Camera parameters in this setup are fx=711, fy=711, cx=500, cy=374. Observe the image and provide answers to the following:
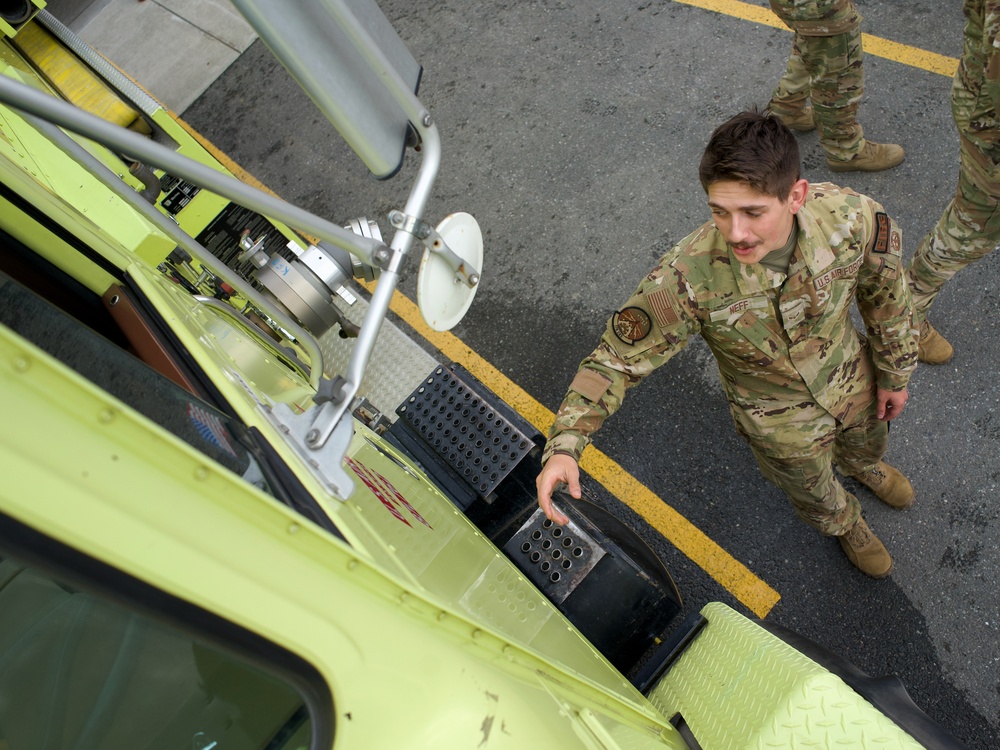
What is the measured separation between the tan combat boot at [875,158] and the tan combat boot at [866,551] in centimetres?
203

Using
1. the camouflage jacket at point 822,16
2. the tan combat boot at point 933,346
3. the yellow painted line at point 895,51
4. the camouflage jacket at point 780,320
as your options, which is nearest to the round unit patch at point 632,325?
the camouflage jacket at point 780,320

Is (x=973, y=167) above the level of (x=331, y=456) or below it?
above

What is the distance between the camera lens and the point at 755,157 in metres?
1.90

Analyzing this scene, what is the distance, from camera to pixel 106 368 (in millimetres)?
1294

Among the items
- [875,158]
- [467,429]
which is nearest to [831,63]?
[875,158]

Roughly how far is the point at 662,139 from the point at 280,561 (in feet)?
13.1

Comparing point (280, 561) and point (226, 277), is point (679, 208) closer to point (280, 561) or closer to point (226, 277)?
point (226, 277)

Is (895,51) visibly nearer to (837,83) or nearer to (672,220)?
(837,83)

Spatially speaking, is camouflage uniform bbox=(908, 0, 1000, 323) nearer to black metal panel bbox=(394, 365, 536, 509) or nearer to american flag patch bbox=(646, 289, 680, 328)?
american flag patch bbox=(646, 289, 680, 328)

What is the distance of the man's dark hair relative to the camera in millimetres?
1898

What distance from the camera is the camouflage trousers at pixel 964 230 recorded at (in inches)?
109

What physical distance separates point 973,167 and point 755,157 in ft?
4.91

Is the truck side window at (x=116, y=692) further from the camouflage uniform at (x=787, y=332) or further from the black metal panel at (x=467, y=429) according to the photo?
the black metal panel at (x=467, y=429)

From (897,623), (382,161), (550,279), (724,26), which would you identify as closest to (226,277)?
(382,161)
